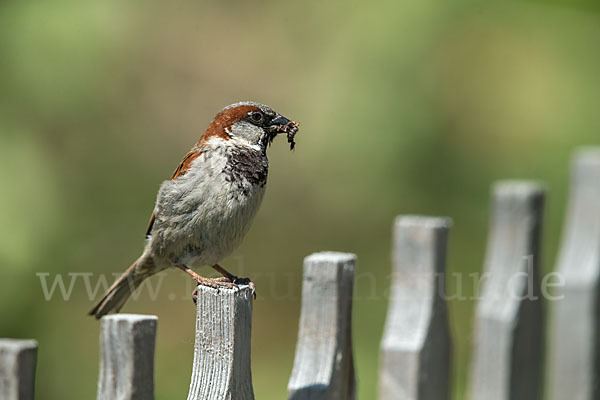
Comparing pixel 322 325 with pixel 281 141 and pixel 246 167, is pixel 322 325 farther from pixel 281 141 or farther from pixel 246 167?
pixel 281 141

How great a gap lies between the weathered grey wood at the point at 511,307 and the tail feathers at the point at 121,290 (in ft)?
3.48

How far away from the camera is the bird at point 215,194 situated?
228 cm

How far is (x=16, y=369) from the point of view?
5.17ft

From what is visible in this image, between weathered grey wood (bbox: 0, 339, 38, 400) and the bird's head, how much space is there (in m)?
0.93

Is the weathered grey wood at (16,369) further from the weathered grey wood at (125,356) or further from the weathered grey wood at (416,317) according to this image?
the weathered grey wood at (416,317)

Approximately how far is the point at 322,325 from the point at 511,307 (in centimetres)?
78

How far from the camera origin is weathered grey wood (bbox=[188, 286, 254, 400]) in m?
1.68

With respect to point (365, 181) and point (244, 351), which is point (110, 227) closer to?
point (365, 181)

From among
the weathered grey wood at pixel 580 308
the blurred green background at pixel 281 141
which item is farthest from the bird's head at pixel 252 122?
the blurred green background at pixel 281 141

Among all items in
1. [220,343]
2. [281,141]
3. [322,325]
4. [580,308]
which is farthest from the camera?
[281,141]

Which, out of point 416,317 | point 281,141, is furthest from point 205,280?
point 281,141

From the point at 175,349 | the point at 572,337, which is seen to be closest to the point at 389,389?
the point at 572,337

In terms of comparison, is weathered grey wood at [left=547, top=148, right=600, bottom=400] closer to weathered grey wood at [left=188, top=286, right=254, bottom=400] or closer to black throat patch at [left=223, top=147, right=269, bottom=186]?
black throat patch at [left=223, top=147, right=269, bottom=186]

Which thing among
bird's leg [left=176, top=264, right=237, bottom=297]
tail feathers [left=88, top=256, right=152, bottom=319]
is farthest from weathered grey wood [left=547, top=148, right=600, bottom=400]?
tail feathers [left=88, top=256, right=152, bottom=319]
